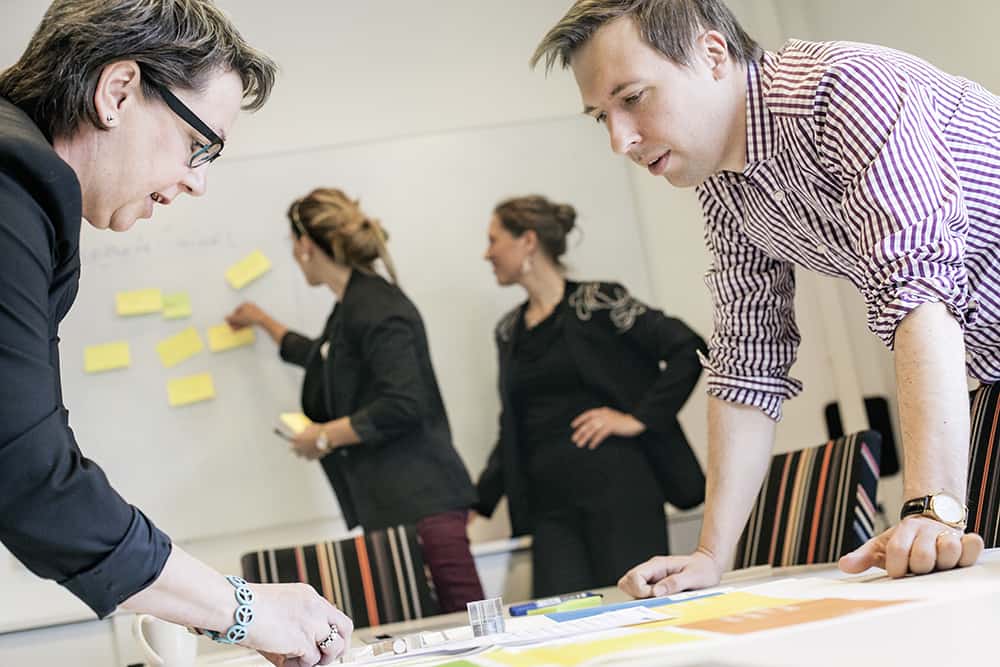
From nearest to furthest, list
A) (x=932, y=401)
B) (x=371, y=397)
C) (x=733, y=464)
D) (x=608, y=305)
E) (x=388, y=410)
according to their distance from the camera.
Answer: (x=932, y=401)
(x=733, y=464)
(x=388, y=410)
(x=371, y=397)
(x=608, y=305)

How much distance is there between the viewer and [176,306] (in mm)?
3564

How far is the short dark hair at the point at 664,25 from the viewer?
152 centimetres

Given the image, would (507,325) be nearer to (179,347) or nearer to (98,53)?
(179,347)

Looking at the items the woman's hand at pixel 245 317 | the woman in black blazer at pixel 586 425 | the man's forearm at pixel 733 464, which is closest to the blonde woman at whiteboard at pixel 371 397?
the woman's hand at pixel 245 317

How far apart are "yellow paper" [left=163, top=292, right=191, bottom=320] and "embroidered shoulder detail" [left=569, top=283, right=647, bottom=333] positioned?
124 cm

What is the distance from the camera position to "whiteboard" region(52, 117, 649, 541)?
11.5ft

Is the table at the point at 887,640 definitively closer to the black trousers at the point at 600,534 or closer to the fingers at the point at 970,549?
the fingers at the point at 970,549

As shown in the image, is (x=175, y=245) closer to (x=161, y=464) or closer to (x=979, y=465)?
(x=161, y=464)

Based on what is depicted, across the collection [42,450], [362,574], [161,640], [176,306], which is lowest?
[362,574]

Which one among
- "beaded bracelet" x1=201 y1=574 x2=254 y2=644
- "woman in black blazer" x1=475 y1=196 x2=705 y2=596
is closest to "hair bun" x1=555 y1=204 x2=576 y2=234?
"woman in black blazer" x1=475 y1=196 x2=705 y2=596

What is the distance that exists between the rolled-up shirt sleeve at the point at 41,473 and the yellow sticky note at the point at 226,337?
262 cm

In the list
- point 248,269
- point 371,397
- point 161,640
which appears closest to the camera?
point 161,640

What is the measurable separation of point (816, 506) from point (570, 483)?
1355 mm

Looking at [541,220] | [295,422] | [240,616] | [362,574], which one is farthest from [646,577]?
[541,220]
